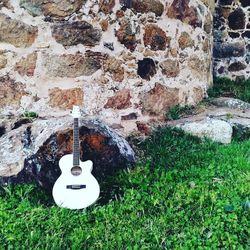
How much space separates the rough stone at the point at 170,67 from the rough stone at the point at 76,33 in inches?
34.1

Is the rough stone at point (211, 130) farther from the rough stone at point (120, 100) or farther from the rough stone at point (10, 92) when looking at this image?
the rough stone at point (10, 92)

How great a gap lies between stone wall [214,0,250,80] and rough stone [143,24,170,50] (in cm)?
234

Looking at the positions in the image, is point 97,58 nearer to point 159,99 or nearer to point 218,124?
point 159,99

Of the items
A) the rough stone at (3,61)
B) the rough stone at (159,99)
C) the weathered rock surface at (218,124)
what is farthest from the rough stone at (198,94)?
the rough stone at (3,61)

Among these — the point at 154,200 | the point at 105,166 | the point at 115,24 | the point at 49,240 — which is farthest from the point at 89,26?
the point at 49,240

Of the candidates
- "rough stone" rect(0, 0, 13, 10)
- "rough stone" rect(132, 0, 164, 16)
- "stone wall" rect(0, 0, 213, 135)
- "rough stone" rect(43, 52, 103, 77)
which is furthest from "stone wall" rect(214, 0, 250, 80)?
"rough stone" rect(0, 0, 13, 10)

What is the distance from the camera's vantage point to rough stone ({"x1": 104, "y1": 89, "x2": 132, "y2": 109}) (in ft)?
14.4

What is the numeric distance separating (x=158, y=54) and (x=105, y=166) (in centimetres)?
167

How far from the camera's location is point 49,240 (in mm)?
2693

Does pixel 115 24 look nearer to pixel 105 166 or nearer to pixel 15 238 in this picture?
pixel 105 166

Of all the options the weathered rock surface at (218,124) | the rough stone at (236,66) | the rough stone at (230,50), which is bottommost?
the rough stone at (236,66)

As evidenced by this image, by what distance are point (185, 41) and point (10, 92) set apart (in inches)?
81.4

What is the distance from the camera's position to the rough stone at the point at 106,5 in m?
4.21

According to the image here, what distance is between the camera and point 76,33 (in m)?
4.12
